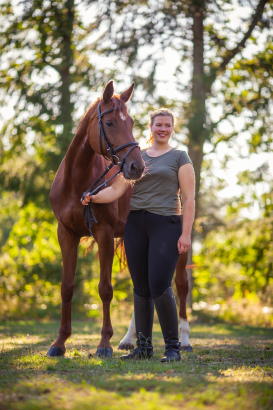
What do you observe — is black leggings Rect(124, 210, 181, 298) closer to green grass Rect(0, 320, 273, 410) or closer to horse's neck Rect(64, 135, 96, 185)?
green grass Rect(0, 320, 273, 410)

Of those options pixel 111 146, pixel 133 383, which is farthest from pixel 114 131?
pixel 133 383

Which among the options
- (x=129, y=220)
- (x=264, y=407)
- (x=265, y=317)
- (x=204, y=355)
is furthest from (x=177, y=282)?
(x=265, y=317)

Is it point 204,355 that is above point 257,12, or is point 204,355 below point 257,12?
below

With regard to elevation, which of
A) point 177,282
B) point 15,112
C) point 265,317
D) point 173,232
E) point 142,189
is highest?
point 15,112

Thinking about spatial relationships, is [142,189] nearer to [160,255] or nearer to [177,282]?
[160,255]

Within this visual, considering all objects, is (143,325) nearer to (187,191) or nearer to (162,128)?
(187,191)

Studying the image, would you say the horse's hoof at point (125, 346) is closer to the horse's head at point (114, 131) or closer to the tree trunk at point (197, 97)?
the horse's head at point (114, 131)

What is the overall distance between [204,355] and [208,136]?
18.7ft

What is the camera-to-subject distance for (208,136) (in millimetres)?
10312

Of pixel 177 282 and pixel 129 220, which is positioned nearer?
pixel 129 220

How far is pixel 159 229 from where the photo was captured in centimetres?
446

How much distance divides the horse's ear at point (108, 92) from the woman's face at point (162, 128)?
0.67 metres

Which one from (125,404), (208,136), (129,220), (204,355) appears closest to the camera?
(125,404)

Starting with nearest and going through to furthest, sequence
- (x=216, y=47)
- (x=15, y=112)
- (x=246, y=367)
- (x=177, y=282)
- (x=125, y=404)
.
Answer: (x=125, y=404), (x=246, y=367), (x=177, y=282), (x=216, y=47), (x=15, y=112)
